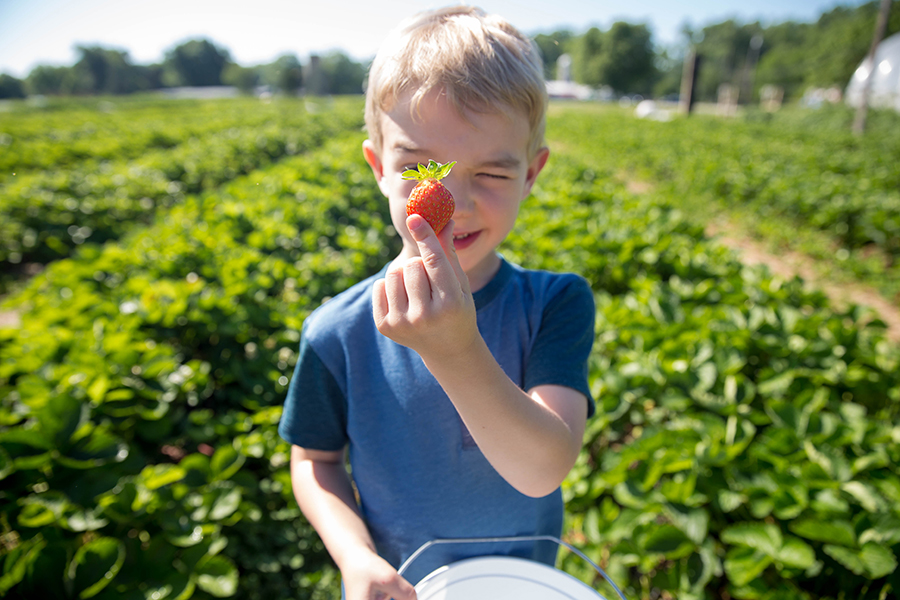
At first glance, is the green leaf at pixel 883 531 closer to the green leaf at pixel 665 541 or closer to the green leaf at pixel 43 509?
the green leaf at pixel 665 541

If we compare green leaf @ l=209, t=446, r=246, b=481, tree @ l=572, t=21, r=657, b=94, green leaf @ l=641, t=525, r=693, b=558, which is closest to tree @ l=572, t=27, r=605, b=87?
tree @ l=572, t=21, r=657, b=94

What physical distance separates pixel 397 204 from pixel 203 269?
10.2 feet

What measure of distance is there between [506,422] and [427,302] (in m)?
0.26

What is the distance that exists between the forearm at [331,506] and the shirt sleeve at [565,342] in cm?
47

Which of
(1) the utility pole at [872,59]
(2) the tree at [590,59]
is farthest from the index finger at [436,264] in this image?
(2) the tree at [590,59]

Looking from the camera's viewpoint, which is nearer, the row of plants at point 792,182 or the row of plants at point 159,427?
the row of plants at point 159,427

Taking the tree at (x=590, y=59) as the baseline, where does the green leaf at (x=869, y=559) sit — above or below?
below

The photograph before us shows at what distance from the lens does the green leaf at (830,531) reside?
1658 mm

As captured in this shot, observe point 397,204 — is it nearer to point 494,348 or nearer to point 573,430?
point 494,348

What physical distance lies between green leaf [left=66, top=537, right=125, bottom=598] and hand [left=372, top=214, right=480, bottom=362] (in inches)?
60.7

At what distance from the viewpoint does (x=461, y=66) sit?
91 centimetres

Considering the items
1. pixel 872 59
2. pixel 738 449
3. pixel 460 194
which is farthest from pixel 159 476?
pixel 872 59

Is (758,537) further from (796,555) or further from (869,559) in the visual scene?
(869,559)

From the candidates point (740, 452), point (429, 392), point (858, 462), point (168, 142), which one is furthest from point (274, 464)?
point (168, 142)
